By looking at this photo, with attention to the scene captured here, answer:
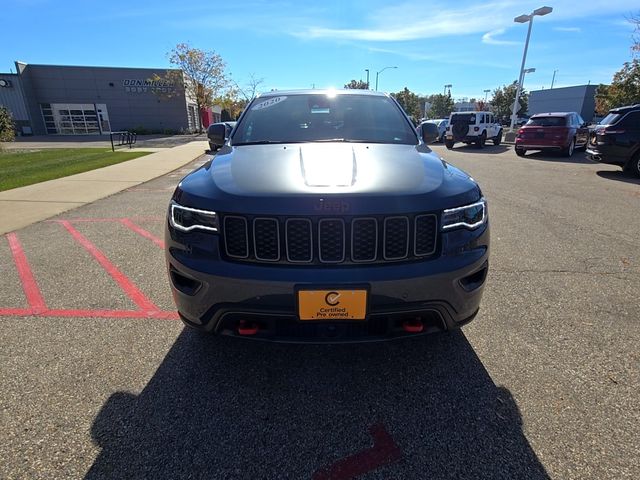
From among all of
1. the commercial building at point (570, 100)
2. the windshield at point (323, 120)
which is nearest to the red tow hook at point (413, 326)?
the windshield at point (323, 120)

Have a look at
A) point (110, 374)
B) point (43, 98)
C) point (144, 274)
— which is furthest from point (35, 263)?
point (43, 98)

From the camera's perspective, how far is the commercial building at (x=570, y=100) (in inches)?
2443

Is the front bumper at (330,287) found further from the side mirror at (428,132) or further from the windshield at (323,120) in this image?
the side mirror at (428,132)

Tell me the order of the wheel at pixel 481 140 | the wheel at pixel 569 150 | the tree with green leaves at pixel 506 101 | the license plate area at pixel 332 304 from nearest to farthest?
1. the license plate area at pixel 332 304
2. the wheel at pixel 569 150
3. the wheel at pixel 481 140
4. the tree with green leaves at pixel 506 101

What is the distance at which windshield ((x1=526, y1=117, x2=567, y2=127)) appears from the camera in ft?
48.1

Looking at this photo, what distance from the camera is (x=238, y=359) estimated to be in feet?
8.23

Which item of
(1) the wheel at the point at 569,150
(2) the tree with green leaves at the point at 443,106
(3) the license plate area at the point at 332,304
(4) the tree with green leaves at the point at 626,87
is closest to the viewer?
(3) the license plate area at the point at 332,304

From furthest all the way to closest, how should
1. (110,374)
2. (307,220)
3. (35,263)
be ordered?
1. (35,263)
2. (110,374)
3. (307,220)

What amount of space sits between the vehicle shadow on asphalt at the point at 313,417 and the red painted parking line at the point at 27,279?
1.57 metres

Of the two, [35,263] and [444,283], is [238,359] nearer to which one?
[444,283]

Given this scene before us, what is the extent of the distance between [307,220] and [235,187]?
0.46 meters

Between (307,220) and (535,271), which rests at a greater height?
(307,220)

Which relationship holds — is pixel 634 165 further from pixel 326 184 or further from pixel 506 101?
pixel 506 101

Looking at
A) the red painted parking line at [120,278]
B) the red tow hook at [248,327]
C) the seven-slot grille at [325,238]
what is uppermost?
the seven-slot grille at [325,238]
